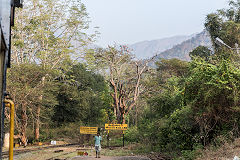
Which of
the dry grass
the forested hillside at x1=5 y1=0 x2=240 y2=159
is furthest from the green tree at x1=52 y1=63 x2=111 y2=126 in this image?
the dry grass

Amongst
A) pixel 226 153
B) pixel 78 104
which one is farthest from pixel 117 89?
pixel 226 153

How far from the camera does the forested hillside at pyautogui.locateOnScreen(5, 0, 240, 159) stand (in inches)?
497

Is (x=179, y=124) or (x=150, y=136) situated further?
(x=150, y=136)

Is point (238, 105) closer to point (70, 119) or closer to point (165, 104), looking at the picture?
point (165, 104)

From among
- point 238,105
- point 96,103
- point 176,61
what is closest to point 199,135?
point 238,105

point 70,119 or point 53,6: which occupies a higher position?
point 53,6

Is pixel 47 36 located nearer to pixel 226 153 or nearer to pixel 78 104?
pixel 78 104

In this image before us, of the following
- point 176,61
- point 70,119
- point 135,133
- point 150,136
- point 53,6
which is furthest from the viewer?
point 176,61

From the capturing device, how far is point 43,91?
25.3m

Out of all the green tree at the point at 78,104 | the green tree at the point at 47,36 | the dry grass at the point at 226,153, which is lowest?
the dry grass at the point at 226,153

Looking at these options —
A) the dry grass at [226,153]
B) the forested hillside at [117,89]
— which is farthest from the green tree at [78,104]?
the dry grass at [226,153]

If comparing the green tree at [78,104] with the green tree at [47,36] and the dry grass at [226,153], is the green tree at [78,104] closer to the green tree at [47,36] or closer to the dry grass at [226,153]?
the green tree at [47,36]

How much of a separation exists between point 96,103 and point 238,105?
1057 inches

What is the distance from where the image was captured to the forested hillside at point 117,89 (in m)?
12.6
